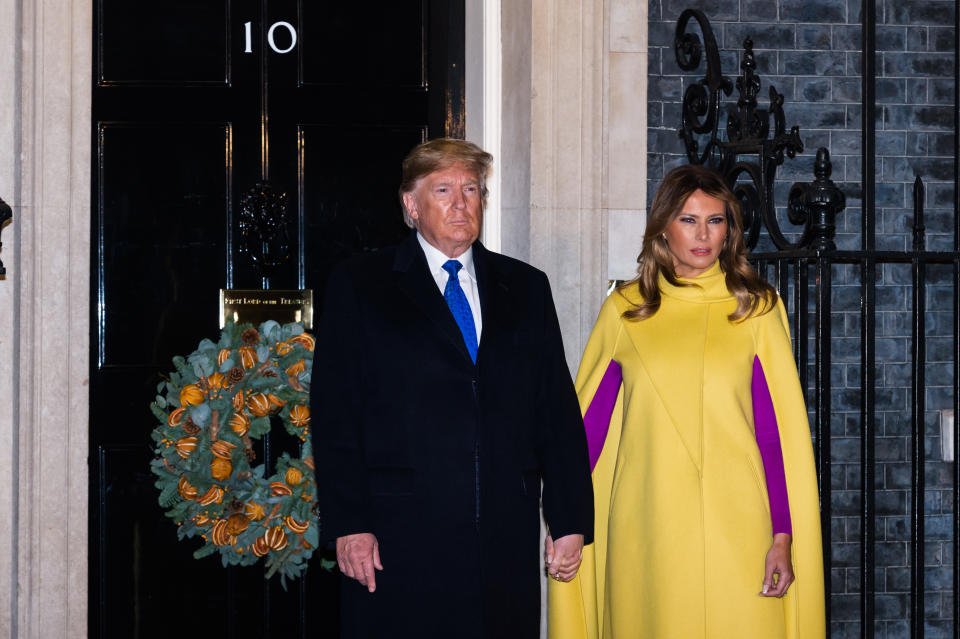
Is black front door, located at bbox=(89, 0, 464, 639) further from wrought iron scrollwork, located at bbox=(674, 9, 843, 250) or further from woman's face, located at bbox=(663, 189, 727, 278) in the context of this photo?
woman's face, located at bbox=(663, 189, 727, 278)

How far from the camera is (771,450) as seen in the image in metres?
2.83

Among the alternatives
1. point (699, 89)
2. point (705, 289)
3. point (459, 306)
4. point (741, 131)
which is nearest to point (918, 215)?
point (741, 131)

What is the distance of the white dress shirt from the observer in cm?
266

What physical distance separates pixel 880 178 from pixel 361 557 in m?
2.75

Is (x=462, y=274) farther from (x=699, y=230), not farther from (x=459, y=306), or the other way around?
(x=699, y=230)

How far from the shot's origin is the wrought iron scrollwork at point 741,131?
3383mm

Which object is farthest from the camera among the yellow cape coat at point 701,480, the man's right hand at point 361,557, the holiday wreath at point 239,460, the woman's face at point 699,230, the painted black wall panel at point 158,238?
the painted black wall panel at point 158,238

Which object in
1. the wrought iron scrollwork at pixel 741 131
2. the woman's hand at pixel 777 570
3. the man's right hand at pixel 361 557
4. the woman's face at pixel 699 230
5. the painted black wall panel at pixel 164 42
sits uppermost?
the painted black wall panel at pixel 164 42

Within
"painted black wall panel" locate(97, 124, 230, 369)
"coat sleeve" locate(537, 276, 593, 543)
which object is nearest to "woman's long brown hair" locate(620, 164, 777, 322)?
"coat sleeve" locate(537, 276, 593, 543)

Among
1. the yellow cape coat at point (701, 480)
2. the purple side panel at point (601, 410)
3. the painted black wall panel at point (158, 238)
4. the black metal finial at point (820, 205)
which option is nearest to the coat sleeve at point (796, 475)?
the yellow cape coat at point (701, 480)

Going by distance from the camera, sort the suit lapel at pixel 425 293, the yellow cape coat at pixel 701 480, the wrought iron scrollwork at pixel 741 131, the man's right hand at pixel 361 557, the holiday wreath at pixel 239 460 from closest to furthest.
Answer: the man's right hand at pixel 361 557 < the suit lapel at pixel 425 293 < the yellow cape coat at pixel 701 480 < the wrought iron scrollwork at pixel 741 131 < the holiday wreath at pixel 239 460

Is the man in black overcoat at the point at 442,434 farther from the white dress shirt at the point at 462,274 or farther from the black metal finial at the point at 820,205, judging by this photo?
the black metal finial at the point at 820,205

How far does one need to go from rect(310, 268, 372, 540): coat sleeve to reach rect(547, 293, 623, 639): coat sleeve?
75cm

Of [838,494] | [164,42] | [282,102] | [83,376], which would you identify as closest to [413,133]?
[282,102]
